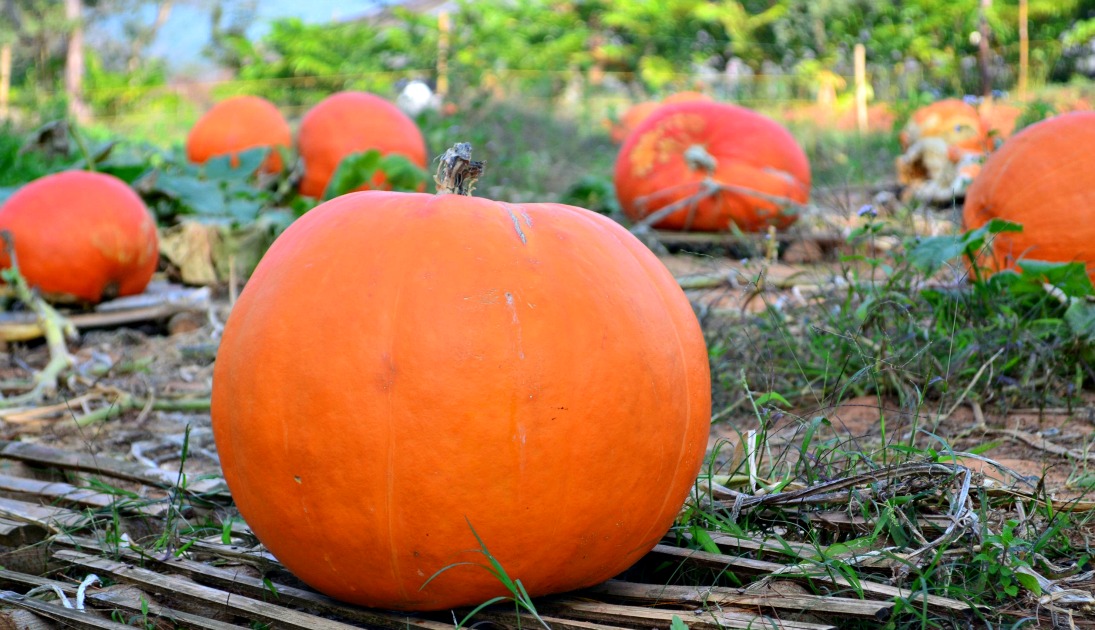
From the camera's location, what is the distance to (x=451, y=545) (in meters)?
1.71

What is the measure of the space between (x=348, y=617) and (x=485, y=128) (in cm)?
819

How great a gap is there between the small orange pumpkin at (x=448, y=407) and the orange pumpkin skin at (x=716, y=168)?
3752 mm

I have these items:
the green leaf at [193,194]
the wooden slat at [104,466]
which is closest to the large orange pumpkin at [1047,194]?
the wooden slat at [104,466]

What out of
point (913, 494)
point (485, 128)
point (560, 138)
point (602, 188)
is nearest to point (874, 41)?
point (560, 138)

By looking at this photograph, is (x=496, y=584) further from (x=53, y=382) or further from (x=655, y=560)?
(x=53, y=382)

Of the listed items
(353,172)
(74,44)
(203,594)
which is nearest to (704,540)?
(203,594)

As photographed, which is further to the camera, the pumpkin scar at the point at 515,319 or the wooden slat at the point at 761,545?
the wooden slat at the point at 761,545

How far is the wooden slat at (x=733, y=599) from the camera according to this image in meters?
1.65

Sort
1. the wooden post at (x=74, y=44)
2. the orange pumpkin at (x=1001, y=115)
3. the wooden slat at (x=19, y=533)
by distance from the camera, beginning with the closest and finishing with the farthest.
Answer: the wooden slat at (x=19, y=533) → the orange pumpkin at (x=1001, y=115) → the wooden post at (x=74, y=44)

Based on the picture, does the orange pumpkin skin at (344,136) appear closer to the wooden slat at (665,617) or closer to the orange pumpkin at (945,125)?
the orange pumpkin at (945,125)

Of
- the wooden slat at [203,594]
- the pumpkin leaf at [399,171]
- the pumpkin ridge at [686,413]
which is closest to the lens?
the wooden slat at [203,594]

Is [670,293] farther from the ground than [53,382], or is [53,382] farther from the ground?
[670,293]

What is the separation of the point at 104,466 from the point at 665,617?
1.58 metres

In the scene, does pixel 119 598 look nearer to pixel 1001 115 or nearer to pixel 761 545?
pixel 761 545
